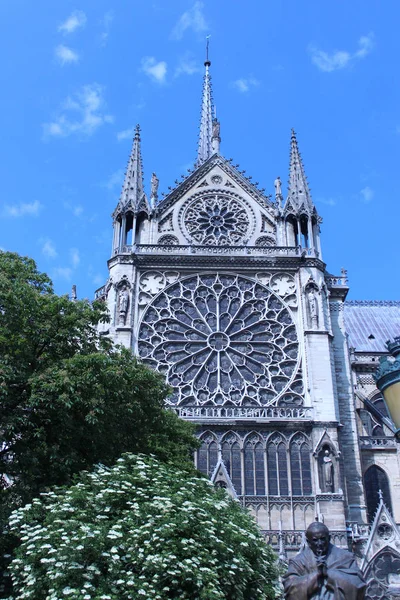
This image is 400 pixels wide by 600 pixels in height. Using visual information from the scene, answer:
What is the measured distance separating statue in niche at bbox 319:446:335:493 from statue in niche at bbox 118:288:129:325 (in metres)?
9.40

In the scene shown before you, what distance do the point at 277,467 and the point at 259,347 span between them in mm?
5080

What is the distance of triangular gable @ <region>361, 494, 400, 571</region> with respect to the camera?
24422mm

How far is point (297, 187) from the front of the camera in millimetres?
32875

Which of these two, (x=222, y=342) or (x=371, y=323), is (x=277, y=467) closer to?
(x=222, y=342)

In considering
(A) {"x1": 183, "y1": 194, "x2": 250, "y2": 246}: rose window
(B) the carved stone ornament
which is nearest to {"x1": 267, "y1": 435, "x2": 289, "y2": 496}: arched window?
(B) the carved stone ornament

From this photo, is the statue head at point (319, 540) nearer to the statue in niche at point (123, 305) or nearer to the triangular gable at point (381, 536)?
the triangular gable at point (381, 536)

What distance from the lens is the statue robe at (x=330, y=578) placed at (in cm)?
562

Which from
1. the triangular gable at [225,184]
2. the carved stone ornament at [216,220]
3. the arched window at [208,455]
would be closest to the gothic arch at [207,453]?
the arched window at [208,455]

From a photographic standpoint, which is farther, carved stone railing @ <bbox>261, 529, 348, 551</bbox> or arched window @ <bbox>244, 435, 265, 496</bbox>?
arched window @ <bbox>244, 435, 265, 496</bbox>

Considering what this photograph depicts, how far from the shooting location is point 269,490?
1007 inches

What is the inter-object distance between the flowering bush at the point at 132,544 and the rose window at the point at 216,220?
61.5 feet

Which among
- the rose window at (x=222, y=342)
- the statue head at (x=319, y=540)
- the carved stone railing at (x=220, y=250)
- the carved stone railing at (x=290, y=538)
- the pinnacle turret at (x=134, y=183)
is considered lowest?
the statue head at (x=319, y=540)

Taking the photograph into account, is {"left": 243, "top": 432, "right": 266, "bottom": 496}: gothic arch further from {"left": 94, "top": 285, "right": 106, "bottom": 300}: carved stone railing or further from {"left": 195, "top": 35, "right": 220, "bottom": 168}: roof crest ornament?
{"left": 195, "top": 35, "right": 220, "bottom": 168}: roof crest ornament

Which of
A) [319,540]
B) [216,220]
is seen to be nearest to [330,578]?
[319,540]
